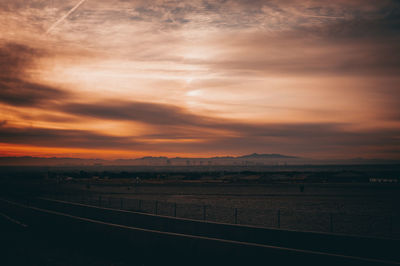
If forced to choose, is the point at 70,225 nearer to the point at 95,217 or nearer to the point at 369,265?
the point at 95,217

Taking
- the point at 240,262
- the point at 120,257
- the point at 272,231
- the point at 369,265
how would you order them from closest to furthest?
the point at 369,265, the point at 240,262, the point at 120,257, the point at 272,231

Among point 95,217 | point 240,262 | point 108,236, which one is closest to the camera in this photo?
point 240,262

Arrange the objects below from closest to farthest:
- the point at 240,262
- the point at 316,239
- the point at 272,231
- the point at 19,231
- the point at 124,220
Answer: the point at 240,262 < the point at 316,239 < the point at 272,231 < the point at 19,231 < the point at 124,220

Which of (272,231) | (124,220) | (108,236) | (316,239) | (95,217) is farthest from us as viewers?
(95,217)

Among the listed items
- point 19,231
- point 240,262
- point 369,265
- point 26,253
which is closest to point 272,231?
point 240,262

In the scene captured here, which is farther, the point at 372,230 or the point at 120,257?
the point at 372,230

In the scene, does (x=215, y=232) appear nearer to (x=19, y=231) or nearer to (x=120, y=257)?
(x=120, y=257)

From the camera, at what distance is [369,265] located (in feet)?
28.8

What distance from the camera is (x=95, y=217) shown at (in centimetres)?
2817

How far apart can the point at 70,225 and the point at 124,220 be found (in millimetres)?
6806

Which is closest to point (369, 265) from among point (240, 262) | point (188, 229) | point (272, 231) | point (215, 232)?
point (240, 262)

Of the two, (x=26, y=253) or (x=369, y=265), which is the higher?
(x=369, y=265)

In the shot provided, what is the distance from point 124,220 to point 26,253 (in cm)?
1024

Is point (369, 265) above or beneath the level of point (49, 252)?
above
